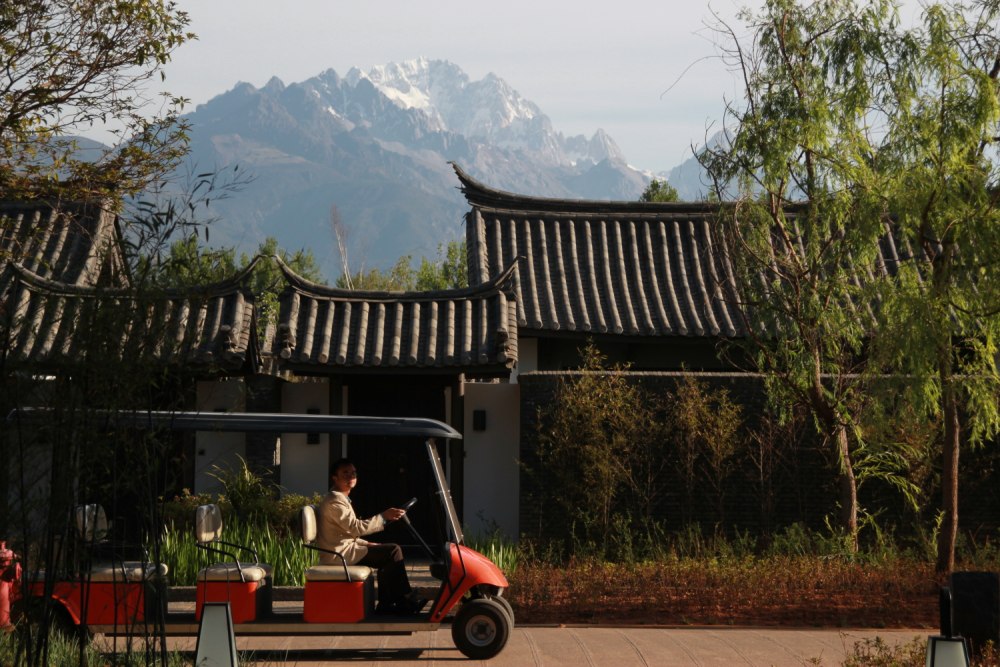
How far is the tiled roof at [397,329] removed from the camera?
1655 cm

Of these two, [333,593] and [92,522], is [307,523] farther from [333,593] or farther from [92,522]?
[92,522]

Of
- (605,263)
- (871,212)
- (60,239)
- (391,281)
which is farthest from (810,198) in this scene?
(391,281)

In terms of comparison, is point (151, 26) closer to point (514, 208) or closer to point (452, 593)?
point (452, 593)

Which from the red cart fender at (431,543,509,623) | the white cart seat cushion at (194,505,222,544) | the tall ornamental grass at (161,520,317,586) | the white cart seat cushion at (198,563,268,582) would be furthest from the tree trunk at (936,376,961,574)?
the white cart seat cushion at (194,505,222,544)

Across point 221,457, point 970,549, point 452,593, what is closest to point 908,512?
point 970,549

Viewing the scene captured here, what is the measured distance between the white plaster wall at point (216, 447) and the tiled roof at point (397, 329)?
3.68 ft

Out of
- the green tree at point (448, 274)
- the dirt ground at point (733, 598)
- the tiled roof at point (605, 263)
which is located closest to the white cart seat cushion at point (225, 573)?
the dirt ground at point (733, 598)

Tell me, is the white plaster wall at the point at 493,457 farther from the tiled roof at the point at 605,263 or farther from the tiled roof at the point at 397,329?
the tiled roof at the point at 605,263

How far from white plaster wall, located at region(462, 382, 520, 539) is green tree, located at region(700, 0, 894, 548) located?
4.01 m

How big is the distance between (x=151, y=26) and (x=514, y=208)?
1238 cm

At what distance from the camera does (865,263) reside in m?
13.7

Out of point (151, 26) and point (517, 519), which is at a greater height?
point (151, 26)

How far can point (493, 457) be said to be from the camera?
1741 cm

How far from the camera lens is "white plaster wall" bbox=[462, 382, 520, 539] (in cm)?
1730
